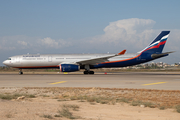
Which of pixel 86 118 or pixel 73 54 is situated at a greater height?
pixel 73 54

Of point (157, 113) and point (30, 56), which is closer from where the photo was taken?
point (157, 113)

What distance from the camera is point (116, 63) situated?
103 ft

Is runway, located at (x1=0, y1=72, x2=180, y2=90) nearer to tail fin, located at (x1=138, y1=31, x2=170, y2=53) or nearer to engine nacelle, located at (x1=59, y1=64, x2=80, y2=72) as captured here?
engine nacelle, located at (x1=59, y1=64, x2=80, y2=72)

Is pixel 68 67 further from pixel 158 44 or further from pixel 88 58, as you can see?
pixel 158 44

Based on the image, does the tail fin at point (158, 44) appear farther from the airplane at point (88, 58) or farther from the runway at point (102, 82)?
the runway at point (102, 82)

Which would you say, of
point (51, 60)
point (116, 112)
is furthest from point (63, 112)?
point (51, 60)

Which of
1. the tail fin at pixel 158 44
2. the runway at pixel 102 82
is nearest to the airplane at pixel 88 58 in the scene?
the tail fin at pixel 158 44

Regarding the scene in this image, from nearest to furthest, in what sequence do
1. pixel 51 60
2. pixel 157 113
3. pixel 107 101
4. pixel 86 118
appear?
pixel 86 118, pixel 157 113, pixel 107 101, pixel 51 60

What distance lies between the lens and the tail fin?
106 feet

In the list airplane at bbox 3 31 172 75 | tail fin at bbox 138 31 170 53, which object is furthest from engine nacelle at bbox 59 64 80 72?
tail fin at bbox 138 31 170 53

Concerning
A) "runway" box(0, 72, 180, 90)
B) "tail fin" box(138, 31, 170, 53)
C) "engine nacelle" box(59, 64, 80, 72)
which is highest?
"tail fin" box(138, 31, 170, 53)

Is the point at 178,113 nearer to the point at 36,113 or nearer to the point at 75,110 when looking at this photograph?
the point at 75,110

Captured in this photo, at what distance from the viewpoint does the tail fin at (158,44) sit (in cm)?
3241

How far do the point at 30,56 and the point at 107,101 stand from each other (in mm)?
25943
